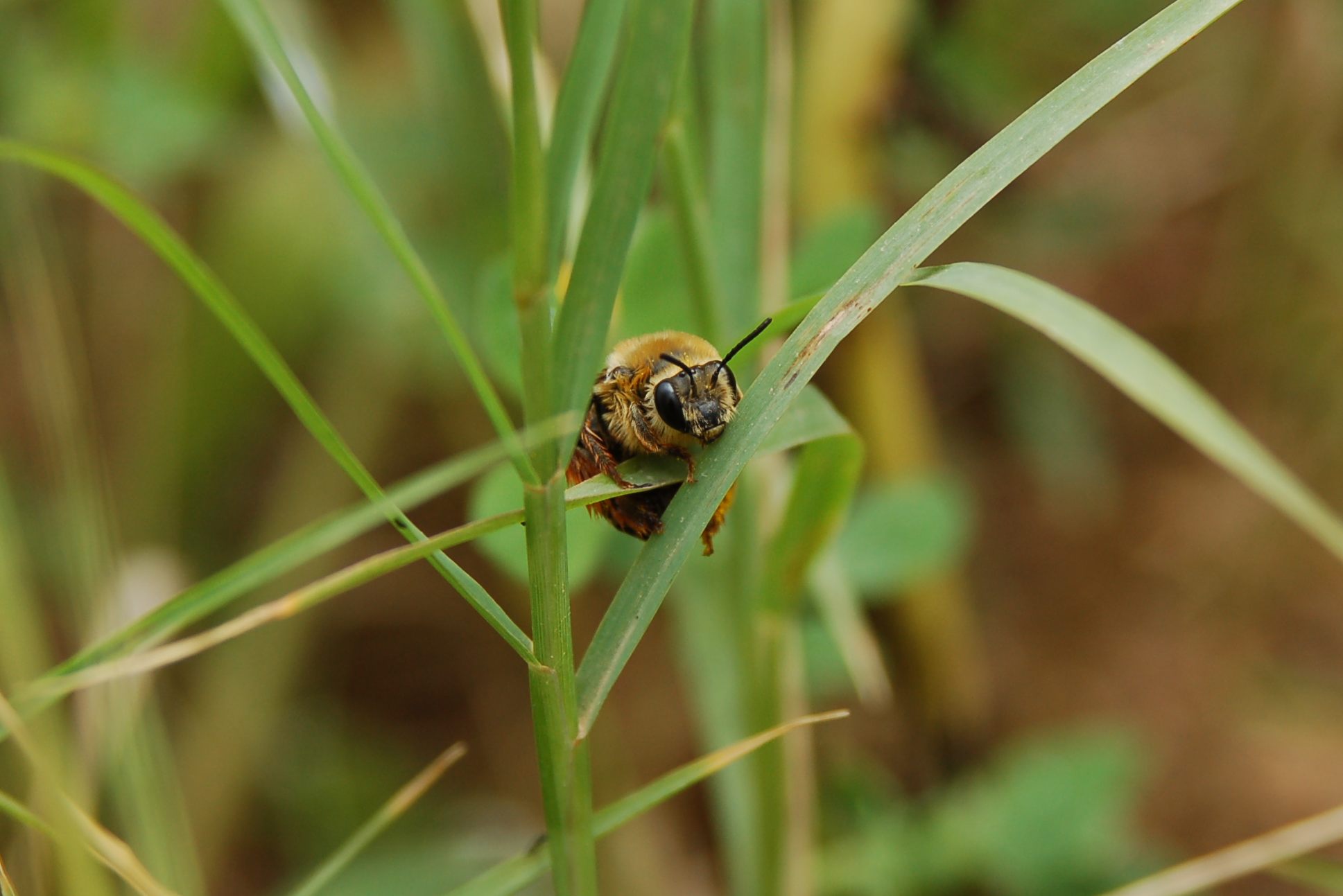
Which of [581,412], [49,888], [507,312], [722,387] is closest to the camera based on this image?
[581,412]

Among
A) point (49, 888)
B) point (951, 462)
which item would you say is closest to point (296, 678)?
point (49, 888)

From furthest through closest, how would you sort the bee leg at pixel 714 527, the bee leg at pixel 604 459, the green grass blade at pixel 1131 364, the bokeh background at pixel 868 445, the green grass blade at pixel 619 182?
1. the bokeh background at pixel 868 445
2. the bee leg at pixel 714 527
3. the bee leg at pixel 604 459
4. the green grass blade at pixel 1131 364
5. the green grass blade at pixel 619 182

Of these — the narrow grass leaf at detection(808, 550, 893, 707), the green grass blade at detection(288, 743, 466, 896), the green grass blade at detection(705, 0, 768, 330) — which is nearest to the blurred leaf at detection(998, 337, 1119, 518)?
the narrow grass leaf at detection(808, 550, 893, 707)

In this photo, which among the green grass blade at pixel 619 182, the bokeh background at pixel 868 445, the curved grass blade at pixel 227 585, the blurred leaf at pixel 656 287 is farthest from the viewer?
the bokeh background at pixel 868 445

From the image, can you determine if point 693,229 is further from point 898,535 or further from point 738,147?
point 898,535

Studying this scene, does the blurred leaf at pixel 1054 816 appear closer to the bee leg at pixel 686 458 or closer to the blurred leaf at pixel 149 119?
the bee leg at pixel 686 458

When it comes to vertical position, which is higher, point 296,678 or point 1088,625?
point 296,678

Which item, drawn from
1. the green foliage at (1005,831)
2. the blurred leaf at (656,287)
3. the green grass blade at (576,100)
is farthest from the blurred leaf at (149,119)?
the green foliage at (1005,831)

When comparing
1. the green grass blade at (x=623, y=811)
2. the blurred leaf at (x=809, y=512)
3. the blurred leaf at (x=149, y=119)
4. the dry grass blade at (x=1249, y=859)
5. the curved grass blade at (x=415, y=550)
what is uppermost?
the blurred leaf at (x=149, y=119)

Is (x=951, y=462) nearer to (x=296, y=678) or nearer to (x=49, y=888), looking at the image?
(x=296, y=678)
